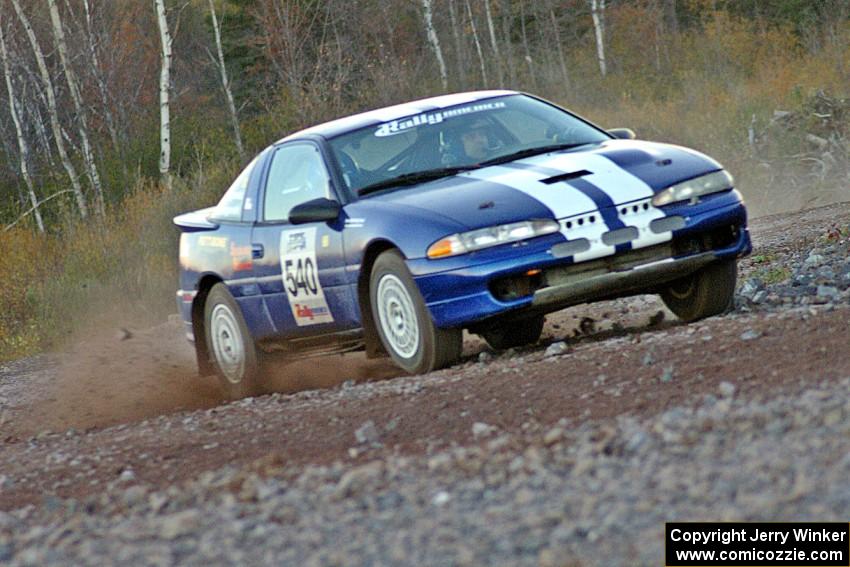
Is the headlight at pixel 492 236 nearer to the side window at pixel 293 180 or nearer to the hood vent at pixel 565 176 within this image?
the hood vent at pixel 565 176

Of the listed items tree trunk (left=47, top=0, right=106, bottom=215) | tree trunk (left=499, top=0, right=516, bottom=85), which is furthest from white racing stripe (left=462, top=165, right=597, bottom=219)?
tree trunk (left=499, top=0, right=516, bottom=85)

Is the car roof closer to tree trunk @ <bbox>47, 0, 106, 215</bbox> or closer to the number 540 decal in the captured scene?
the number 540 decal

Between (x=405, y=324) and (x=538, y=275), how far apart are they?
778mm

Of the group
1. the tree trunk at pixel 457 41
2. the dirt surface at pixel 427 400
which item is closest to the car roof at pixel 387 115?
the dirt surface at pixel 427 400

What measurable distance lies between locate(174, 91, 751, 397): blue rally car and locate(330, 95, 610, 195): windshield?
10mm

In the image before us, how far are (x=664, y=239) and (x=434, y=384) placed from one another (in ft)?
4.55

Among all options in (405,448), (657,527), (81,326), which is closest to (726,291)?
(405,448)

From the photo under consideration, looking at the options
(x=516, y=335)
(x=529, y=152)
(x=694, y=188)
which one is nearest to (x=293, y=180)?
(x=529, y=152)

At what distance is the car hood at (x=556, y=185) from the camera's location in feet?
25.5

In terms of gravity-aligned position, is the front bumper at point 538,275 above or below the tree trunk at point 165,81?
below

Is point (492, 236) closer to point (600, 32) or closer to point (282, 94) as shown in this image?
point (282, 94)

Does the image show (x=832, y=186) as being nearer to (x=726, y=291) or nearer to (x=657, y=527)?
(x=726, y=291)

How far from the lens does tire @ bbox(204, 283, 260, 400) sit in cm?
959

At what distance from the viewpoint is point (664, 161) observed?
26.9 feet
